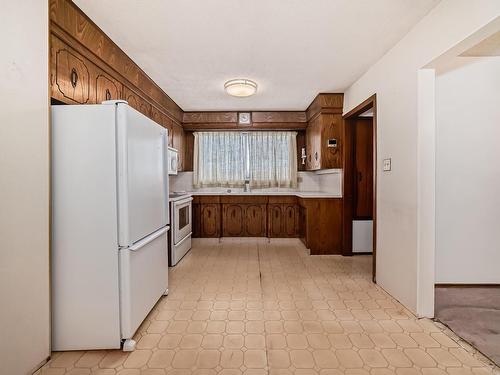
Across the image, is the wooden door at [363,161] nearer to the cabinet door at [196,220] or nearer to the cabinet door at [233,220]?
the cabinet door at [233,220]

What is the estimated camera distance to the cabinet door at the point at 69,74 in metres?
1.87

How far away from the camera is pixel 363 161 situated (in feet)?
13.5

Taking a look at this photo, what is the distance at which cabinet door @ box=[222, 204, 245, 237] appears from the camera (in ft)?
16.8

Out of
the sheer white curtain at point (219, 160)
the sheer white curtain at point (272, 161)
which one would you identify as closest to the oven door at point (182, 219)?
the sheer white curtain at point (219, 160)

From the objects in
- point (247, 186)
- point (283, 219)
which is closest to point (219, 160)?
point (247, 186)

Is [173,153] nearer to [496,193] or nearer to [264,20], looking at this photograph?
[264,20]

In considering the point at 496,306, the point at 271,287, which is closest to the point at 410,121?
the point at 496,306

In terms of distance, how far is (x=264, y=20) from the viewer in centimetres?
219

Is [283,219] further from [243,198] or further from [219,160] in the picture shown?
[219,160]

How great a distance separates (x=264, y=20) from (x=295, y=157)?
131 inches

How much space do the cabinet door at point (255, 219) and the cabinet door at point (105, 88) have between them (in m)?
3.00

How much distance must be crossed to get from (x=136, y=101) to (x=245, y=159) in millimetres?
2551

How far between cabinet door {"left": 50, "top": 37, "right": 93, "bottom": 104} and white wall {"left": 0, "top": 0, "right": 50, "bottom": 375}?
127mm

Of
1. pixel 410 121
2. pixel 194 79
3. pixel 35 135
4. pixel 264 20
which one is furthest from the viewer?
pixel 194 79
